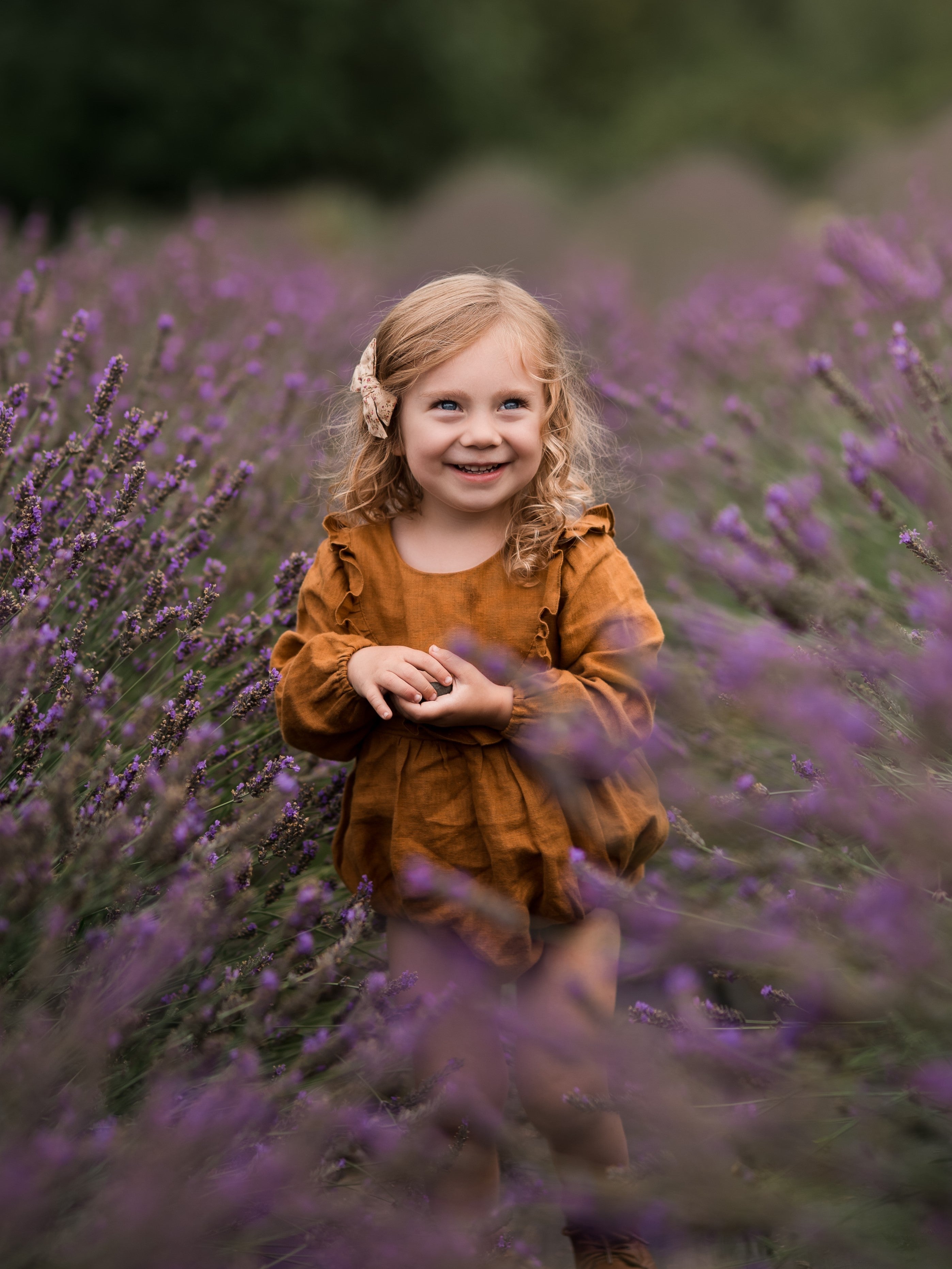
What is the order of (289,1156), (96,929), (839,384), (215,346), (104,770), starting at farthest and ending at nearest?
(215,346) < (839,384) < (104,770) < (96,929) < (289,1156)

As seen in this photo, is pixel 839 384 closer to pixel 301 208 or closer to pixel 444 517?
pixel 444 517

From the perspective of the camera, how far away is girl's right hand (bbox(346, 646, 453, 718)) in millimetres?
1337

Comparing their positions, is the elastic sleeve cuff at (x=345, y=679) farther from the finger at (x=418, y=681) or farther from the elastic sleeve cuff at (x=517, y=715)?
the elastic sleeve cuff at (x=517, y=715)

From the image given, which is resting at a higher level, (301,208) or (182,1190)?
(301,208)

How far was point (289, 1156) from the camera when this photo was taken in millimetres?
939

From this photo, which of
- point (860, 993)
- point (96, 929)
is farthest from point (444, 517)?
point (860, 993)

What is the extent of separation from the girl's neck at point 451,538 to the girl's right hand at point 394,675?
0.58 feet

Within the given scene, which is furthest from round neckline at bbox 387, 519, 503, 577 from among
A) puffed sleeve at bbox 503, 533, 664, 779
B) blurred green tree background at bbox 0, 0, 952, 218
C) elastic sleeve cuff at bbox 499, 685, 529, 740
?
blurred green tree background at bbox 0, 0, 952, 218

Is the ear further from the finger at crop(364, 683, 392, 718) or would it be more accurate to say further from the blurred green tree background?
the blurred green tree background

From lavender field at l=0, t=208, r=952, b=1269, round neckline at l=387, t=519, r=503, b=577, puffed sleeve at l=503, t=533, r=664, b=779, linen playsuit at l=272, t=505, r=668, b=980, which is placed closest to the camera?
lavender field at l=0, t=208, r=952, b=1269

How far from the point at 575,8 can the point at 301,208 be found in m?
5.91

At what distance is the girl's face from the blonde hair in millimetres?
21

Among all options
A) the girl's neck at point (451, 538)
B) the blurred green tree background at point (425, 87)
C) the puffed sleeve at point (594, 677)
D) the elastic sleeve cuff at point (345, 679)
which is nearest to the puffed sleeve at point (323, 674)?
the elastic sleeve cuff at point (345, 679)

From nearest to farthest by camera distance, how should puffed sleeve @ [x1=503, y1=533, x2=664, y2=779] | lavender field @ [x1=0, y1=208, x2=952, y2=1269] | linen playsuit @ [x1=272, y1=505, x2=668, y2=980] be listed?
lavender field @ [x1=0, y1=208, x2=952, y2=1269], puffed sleeve @ [x1=503, y1=533, x2=664, y2=779], linen playsuit @ [x1=272, y1=505, x2=668, y2=980]
